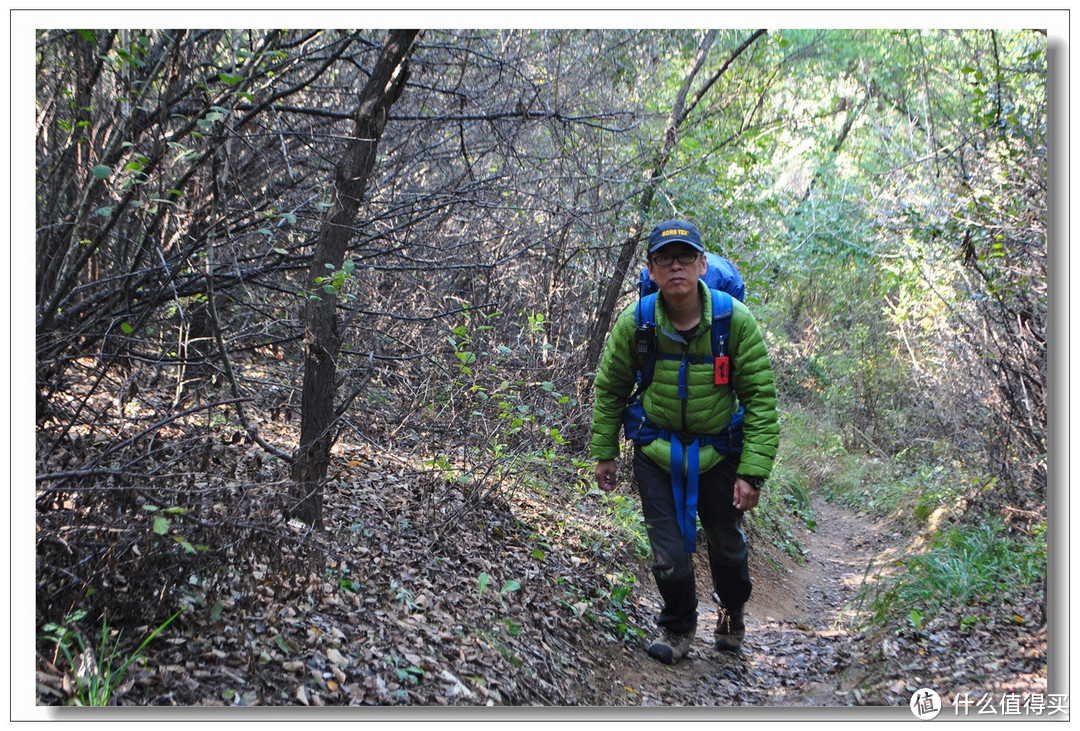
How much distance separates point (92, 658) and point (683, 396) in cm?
279

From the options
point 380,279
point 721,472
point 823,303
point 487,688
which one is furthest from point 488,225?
point 823,303

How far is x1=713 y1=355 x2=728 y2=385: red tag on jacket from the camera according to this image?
3.80 metres

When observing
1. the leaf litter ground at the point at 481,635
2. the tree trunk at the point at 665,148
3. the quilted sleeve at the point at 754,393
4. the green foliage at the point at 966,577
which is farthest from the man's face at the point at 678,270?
the tree trunk at the point at 665,148

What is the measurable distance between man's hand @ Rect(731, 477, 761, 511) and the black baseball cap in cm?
121

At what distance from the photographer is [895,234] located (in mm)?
7555

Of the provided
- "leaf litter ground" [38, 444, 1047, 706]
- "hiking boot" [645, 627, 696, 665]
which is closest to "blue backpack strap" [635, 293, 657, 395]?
"leaf litter ground" [38, 444, 1047, 706]

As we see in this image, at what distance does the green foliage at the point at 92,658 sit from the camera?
2631 millimetres

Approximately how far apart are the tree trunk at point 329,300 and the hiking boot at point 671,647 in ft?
6.78

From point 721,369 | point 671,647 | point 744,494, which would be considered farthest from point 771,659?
point 721,369

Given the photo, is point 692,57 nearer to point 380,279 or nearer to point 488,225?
point 488,225

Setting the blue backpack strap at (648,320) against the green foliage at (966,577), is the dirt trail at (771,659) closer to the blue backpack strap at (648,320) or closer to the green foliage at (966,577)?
the green foliage at (966,577)

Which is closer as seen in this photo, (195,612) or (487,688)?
(195,612)

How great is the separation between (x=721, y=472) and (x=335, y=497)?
2474mm

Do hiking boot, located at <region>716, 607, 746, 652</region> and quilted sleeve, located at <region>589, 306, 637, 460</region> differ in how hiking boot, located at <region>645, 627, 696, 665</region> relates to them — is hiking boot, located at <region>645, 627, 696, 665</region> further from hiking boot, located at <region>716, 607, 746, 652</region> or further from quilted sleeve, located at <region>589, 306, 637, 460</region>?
quilted sleeve, located at <region>589, 306, 637, 460</region>
